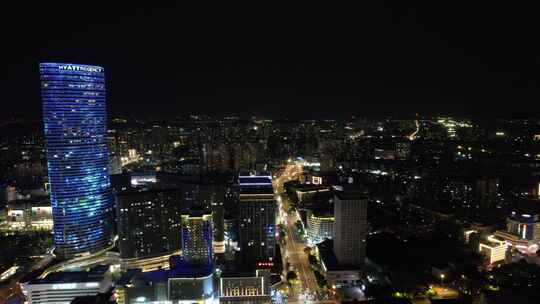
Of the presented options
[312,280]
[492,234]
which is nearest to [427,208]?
[492,234]

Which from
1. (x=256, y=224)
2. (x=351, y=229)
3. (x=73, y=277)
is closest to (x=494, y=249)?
(x=351, y=229)

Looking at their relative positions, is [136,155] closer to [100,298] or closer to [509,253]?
[100,298]

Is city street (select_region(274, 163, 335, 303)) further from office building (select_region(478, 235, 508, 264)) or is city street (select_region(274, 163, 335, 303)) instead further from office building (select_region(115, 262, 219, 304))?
office building (select_region(478, 235, 508, 264))

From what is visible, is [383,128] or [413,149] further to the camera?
[383,128]

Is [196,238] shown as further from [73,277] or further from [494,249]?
[494,249]

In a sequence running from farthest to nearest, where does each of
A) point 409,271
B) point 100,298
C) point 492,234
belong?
point 492,234
point 409,271
point 100,298

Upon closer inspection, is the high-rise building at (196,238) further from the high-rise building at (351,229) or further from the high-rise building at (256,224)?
the high-rise building at (351,229)

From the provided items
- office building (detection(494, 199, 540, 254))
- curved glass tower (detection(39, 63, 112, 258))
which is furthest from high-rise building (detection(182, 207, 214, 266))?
office building (detection(494, 199, 540, 254))

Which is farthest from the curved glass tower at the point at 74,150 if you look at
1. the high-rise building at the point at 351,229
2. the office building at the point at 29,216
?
the high-rise building at the point at 351,229
